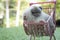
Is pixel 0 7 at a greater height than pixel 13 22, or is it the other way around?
pixel 0 7

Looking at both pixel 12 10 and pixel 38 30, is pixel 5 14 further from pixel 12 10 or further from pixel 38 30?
pixel 38 30

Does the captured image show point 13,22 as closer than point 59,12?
Yes

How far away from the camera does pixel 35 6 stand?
1.99 meters

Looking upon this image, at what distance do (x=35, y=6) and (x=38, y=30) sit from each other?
0.73 feet

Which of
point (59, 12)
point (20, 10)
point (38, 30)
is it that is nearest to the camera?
point (38, 30)

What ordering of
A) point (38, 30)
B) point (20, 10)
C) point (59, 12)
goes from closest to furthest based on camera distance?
point (38, 30) < point (20, 10) < point (59, 12)

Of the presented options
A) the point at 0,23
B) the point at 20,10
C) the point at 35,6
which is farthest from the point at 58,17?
the point at 35,6

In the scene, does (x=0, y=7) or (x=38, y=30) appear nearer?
(x=38, y=30)

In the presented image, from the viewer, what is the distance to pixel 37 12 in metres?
1.98

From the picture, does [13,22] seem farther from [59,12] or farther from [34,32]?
[34,32]

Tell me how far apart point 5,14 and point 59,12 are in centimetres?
160

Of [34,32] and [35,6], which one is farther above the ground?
[35,6]

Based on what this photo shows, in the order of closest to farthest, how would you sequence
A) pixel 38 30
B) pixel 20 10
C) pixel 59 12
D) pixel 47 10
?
pixel 38 30 < pixel 47 10 < pixel 20 10 < pixel 59 12

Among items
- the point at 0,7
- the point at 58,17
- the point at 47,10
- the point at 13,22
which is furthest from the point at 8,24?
the point at 47,10
